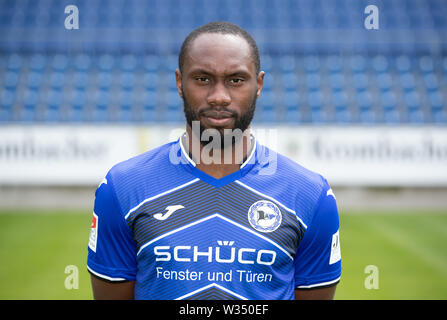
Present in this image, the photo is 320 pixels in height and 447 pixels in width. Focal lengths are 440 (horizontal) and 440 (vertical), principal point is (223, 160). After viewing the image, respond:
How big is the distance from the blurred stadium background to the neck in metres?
3.51

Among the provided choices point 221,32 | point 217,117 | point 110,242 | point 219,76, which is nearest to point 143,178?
point 110,242

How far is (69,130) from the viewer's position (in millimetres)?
8070

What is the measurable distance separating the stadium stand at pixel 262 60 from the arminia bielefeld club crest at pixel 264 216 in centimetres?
813

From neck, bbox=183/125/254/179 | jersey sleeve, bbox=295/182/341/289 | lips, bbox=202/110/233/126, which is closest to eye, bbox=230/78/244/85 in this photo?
lips, bbox=202/110/233/126

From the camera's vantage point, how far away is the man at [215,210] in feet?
5.18

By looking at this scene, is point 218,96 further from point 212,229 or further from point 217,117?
point 212,229

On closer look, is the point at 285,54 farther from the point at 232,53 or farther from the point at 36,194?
the point at 232,53

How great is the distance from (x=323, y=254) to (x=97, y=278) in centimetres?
91

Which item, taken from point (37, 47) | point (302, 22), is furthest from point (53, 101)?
point (302, 22)

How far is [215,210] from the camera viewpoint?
1646 mm

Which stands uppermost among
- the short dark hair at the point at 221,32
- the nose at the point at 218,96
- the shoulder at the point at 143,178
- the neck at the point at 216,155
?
the short dark hair at the point at 221,32

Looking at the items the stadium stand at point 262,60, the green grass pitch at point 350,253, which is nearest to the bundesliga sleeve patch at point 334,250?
the green grass pitch at point 350,253

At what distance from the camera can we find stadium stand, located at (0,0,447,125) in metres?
9.92

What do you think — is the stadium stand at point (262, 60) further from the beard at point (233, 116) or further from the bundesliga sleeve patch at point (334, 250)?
the beard at point (233, 116)
